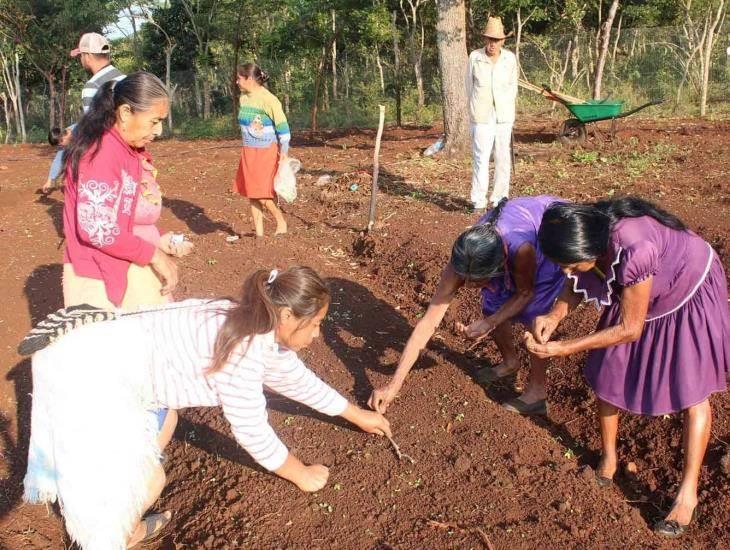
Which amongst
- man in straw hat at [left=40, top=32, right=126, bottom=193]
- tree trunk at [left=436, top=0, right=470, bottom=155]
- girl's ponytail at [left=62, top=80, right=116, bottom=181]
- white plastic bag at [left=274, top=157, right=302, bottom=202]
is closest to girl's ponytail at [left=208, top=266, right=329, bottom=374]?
girl's ponytail at [left=62, top=80, right=116, bottom=181]

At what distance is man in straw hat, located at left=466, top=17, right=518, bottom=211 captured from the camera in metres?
6.14

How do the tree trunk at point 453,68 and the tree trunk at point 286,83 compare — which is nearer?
the tree trunk at point 453,68

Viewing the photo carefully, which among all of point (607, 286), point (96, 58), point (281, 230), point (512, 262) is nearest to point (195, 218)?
point (281, 230)

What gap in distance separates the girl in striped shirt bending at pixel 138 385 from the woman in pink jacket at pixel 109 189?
15.7 inches

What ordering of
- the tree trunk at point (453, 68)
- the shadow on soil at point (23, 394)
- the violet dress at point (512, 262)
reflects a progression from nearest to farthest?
1. the violet dress at point (512, 262)
2. the shadow on soil at point (23, 394)
3. the tree trunk at point (453, 68)

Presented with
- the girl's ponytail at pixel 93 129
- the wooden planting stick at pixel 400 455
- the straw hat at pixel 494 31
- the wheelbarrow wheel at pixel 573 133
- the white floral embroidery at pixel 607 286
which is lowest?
the wooden planting stick at pixel 400 455

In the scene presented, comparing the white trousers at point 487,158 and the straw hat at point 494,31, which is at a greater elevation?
the straw hat at point 494,31

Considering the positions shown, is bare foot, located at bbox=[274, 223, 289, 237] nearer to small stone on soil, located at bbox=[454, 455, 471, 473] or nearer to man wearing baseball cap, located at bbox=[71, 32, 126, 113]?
man wearing baseball cap, located at bbox=[71, 32, 126, 113]

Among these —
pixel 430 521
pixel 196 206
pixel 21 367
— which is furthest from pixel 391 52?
pixel 430 521

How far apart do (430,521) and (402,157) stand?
7398 millimetres

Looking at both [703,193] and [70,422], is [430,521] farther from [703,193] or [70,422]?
[703,193]

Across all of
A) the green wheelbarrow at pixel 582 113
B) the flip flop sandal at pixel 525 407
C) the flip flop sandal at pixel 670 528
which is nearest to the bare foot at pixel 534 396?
the flip flop sandal at pixel 525 407

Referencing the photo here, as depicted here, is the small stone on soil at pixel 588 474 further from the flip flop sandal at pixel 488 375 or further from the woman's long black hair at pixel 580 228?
the woman's long black hair at pixel 580 228

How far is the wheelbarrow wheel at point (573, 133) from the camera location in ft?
31.2
